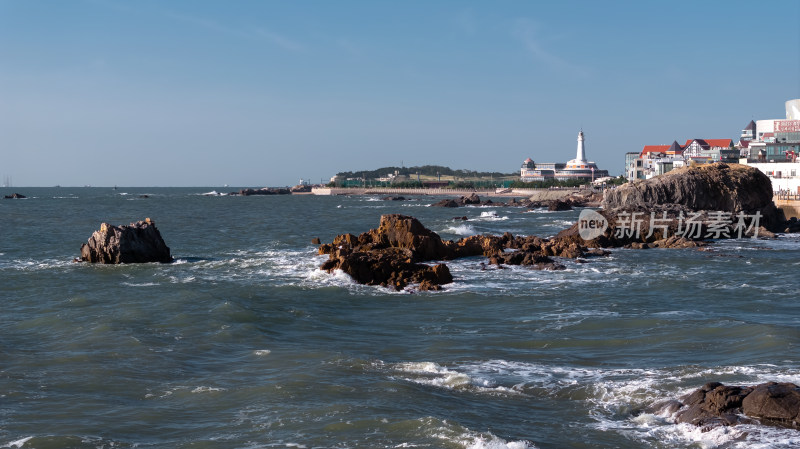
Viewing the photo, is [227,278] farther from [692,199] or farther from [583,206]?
[583,206]

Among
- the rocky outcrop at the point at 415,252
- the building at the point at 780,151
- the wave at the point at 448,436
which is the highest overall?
the building at the point at 780,151

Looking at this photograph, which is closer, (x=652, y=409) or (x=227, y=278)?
(x=652, y=409)

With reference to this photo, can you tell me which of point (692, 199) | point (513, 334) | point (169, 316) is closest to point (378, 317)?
point (513, 334)

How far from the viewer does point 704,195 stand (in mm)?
47656

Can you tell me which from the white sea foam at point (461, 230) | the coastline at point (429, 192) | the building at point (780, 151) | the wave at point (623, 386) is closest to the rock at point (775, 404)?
the wave at point (623, 386)

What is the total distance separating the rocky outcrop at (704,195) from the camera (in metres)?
47.2

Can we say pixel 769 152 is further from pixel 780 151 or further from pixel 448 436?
pixel 448 436

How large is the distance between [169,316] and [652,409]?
13.3m

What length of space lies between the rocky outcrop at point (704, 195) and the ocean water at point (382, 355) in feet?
58.2

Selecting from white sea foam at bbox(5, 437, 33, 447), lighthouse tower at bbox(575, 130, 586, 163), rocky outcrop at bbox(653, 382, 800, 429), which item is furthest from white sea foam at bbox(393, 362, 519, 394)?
lighthouse tower at bbox(575, 130, 586, 163)

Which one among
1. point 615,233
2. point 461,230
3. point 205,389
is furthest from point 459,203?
point 205,389

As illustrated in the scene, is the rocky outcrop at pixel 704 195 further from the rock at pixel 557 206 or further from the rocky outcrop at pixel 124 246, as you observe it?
the rock at pixel 557 206

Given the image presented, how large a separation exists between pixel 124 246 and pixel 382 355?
19513mm

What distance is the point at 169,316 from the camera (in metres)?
20.6
